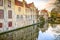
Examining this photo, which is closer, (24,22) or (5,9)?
(5,9)

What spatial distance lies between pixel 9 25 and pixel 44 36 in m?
0.56

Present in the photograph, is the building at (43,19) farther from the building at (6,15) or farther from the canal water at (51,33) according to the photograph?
the building at (6,15)

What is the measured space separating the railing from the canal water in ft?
0.31

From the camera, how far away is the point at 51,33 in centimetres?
188

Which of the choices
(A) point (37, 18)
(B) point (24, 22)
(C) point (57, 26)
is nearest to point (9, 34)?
(B) point (24, 22)

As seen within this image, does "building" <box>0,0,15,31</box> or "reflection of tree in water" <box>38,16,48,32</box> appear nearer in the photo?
"building" <box>0,0,15,31</box>

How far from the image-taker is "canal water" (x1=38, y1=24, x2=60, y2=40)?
187 centimetres

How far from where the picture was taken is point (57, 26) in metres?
1.88

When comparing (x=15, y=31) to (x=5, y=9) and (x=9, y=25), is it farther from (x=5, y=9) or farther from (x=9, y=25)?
(x=5, y=9)

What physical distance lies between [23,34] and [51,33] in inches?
16.9

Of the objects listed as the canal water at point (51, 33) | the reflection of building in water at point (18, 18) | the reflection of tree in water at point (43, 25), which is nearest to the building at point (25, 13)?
A: the reflection of building in water at point (18, 18)

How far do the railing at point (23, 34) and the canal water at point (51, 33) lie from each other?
0.31 ft

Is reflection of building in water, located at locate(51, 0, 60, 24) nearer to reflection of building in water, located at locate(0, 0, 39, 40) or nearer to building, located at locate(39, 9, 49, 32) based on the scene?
building, located at locate(39, 9, 49, 32)

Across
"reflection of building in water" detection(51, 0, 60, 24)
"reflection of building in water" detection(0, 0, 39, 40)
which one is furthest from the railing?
"reflection of building in water" detection(51, 0, 60, 24)
